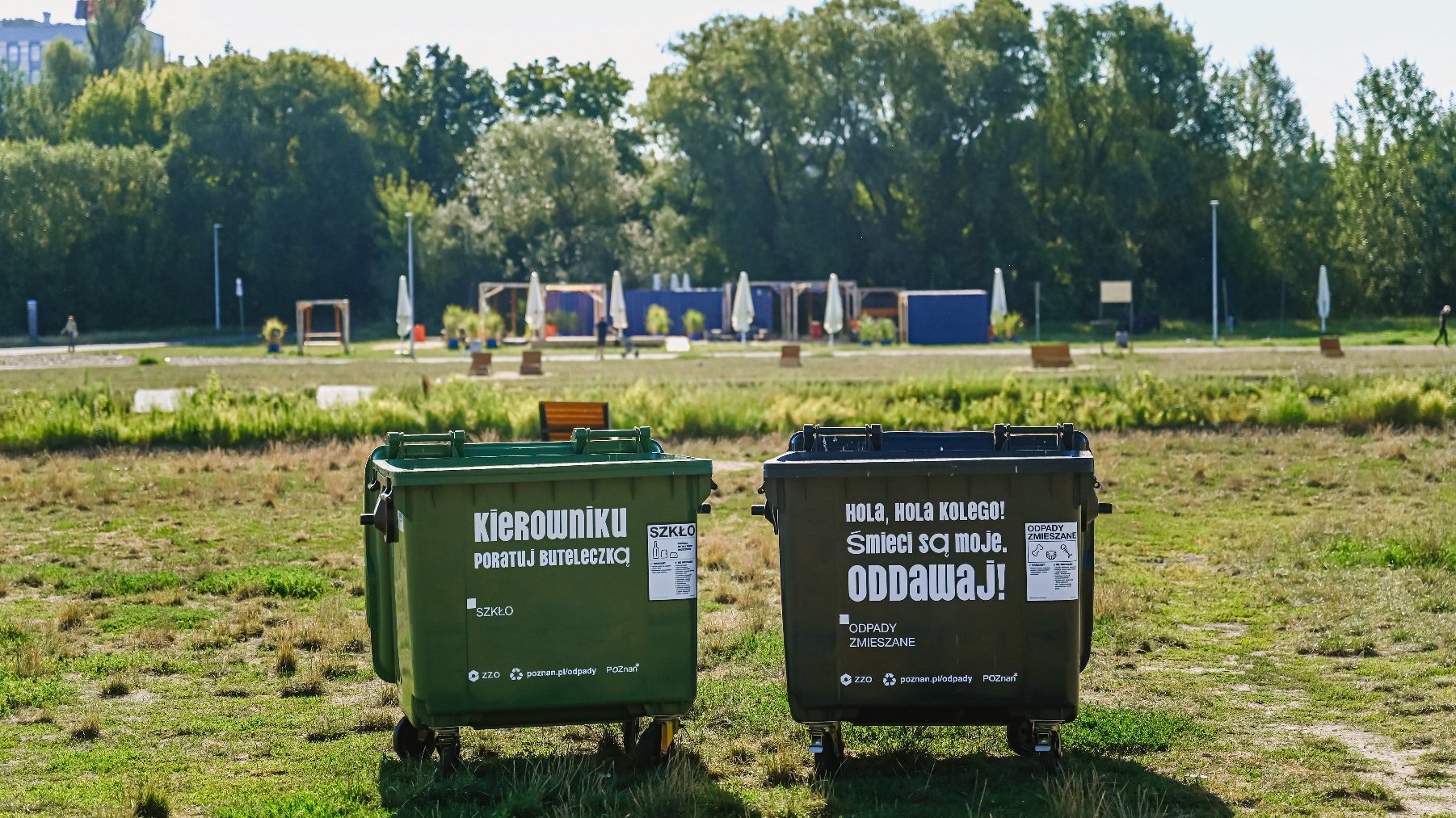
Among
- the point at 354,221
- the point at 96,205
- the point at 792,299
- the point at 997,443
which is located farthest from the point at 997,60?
the point at 997,443

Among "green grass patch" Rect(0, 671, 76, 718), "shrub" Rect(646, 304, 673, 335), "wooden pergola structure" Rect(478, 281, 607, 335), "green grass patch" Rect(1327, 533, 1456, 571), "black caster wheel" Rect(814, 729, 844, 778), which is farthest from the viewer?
"wooden pergola structure" Rect(478, 281, 607, 335)

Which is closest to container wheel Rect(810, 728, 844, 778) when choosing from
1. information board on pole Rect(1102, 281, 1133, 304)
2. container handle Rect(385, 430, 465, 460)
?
container handle Rect(385, 430, 465, 460)

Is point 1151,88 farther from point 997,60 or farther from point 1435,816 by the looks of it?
point 1435,816

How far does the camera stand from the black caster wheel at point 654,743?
249 inches

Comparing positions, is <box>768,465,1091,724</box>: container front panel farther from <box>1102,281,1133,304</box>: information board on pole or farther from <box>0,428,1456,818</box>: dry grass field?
<box>1102,281,1133,304</box>: information board on pole

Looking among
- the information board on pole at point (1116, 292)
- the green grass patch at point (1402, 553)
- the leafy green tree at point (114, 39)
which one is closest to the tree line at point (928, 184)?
the information board on pole at point (1116, 292)

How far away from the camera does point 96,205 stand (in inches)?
3135

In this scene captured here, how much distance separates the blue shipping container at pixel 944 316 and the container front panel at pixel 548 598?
53.9m

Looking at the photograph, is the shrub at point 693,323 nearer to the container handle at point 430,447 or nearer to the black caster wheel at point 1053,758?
the container handle at point 430,447

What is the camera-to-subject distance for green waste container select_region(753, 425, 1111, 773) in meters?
6.13

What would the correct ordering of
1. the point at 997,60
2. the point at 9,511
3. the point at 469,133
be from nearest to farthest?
the point at 9,511 → the point at 997,60 → the point at 469,133

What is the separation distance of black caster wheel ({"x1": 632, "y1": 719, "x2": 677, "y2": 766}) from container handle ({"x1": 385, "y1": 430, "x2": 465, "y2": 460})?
4.60 feet

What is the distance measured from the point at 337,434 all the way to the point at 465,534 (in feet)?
50.5

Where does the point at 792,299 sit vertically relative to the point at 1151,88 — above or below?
below
